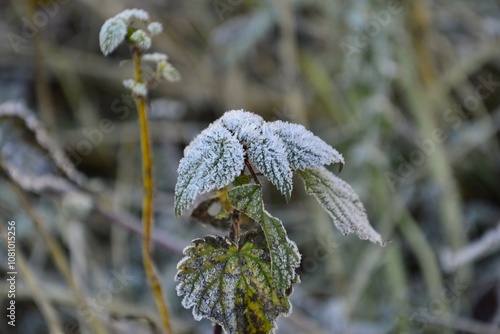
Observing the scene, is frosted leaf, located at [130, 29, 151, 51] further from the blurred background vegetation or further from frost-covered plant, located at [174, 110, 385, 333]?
the blurred background vegetation

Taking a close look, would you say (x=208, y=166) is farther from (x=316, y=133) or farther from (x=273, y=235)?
(x=316, y=133)

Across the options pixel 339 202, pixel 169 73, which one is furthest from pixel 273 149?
pixel 169 73

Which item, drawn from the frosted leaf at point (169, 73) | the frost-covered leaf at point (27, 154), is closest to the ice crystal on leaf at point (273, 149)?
the frosted leaf at point (169, 73)

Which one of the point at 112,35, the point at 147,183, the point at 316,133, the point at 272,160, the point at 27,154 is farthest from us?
the point at 316,133

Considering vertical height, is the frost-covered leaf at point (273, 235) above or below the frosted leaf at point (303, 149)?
below

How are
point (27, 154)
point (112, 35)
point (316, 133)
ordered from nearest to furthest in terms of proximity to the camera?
point (112, 35), point (27, 154), point (316, 133)

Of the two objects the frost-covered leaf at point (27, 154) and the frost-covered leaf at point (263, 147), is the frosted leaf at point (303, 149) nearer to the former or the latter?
the frost-covered leaf at point (263, 147)

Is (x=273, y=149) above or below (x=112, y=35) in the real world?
below
